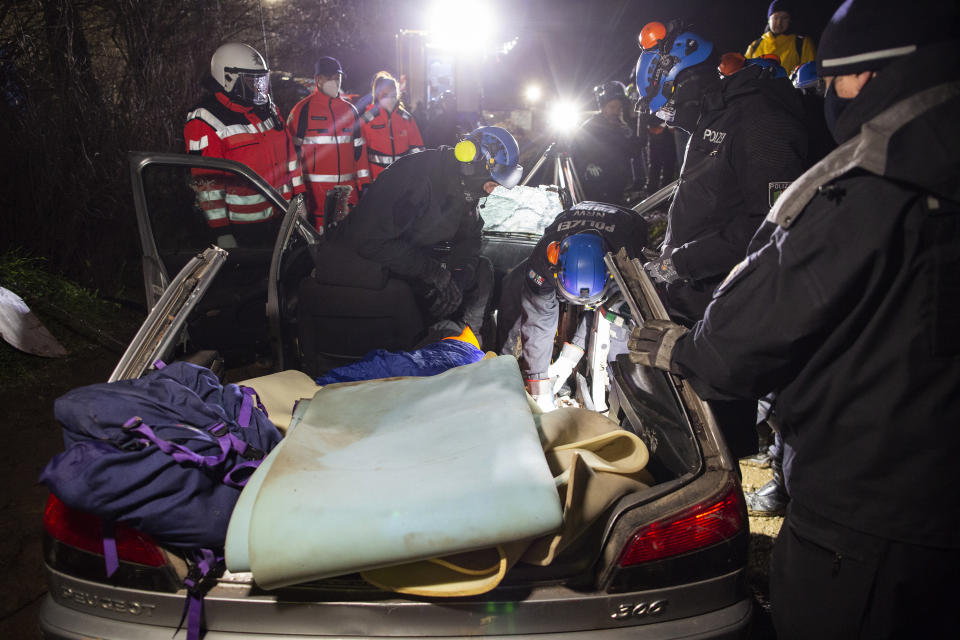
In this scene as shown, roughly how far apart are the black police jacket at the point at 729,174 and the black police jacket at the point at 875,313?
1.35m

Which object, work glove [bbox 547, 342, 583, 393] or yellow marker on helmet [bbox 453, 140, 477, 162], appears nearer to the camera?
work glove [bbox 547, 342, 583, 393]

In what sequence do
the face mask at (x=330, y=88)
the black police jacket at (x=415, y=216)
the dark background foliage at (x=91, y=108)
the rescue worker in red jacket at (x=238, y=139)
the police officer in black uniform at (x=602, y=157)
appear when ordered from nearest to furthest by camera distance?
the black police jacket at (x=415, y=216), the rescue worker in red jacket at (x=238, y=139), the dark background foliage at (x=91, y=108), the face mask at (x=330, y=88), the police officer in black uniform at (x=602, y=157)

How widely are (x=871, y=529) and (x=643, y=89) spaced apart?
2956mm

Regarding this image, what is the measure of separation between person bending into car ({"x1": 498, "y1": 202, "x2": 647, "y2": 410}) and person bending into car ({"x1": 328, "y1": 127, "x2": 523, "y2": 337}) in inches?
15.2

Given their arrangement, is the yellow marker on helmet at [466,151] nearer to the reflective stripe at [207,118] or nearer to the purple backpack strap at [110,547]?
the reflective stripe at [207,118]

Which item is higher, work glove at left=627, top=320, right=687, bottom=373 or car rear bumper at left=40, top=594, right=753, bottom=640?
work glove at left=627, top=320, right=687, bottom=373

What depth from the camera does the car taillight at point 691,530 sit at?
5.08 ft

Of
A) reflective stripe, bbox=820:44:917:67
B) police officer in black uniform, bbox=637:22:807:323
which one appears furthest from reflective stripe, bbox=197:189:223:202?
reflective stripe, bbox=820:44:917:67

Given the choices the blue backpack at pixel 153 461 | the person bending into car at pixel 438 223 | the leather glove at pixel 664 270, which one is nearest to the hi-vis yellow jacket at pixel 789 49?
the person bending into car at pixel 438 223

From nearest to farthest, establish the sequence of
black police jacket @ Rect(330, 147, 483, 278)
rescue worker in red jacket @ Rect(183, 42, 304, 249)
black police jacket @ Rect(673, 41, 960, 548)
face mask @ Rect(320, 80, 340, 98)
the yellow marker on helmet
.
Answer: black police jacket @ Rect(673, 41, 960, 548), black police jacket @ Rect(330, 147, 483, 278), the yellow marker on helmet, rescue worker in red jacket @ Rect(183, 42, 304, 249), face mask @ Rect(320, 80, 340, 98)

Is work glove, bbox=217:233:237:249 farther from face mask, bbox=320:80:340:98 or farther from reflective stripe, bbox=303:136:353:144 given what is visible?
face mask, bbox=320:80:340:98

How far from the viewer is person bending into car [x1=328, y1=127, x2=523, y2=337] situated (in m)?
3.76

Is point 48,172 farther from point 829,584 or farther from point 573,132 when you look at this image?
point 829,584

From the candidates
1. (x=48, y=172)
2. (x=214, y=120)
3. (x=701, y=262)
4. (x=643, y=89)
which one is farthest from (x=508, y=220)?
(x=48, y=172)
